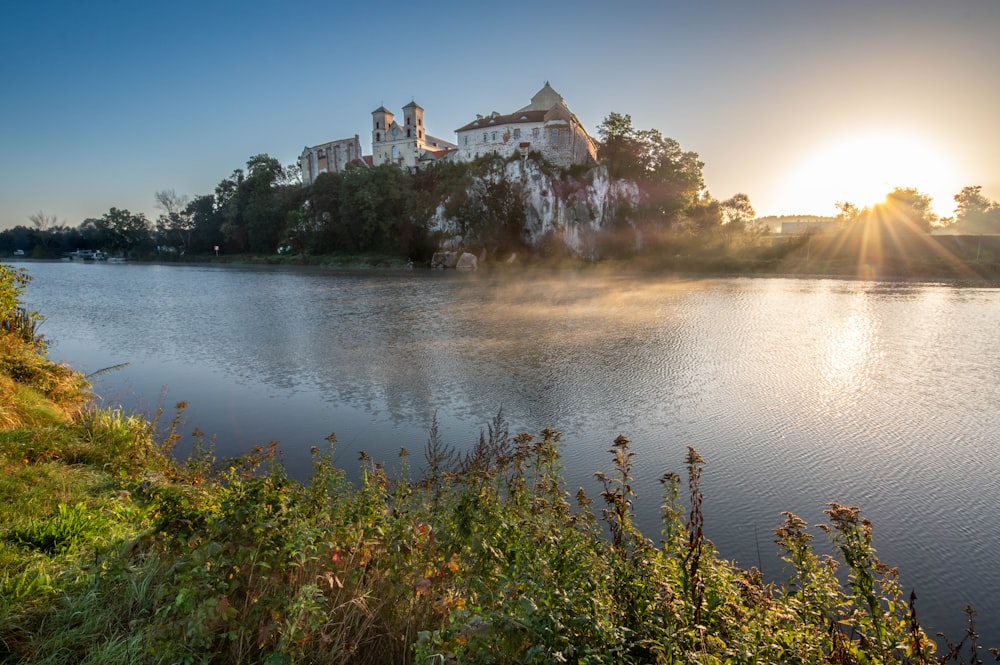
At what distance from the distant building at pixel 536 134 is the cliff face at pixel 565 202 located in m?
4.65

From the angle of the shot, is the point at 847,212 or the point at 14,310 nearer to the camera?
the point at 14,310

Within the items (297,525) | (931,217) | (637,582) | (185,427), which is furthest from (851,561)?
(931,217)

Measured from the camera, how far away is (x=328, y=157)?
98.8 m

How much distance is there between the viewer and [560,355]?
606 inches

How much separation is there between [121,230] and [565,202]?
319 feet

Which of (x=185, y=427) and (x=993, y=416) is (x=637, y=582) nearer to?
(x=185, y=427)

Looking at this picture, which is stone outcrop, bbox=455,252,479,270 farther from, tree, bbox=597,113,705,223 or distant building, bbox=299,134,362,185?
distant building, bbox=299,134,362,185

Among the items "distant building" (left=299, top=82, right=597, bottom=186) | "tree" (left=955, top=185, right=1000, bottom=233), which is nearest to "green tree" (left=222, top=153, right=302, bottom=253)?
"distant building" (left=299, top=82, right=597, bottom=186)

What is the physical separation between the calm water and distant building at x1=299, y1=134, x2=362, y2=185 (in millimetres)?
76229

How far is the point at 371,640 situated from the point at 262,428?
7.02 meters

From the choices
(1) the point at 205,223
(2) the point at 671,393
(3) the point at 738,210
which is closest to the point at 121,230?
(1) the point at 205,223

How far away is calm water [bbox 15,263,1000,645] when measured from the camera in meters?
6.57

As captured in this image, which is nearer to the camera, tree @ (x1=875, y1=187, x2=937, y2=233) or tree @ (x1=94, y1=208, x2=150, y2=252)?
tree @ (x1=875, y1=187, x2=937, y2=233)

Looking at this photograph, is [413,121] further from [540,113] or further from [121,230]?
[121,230]
